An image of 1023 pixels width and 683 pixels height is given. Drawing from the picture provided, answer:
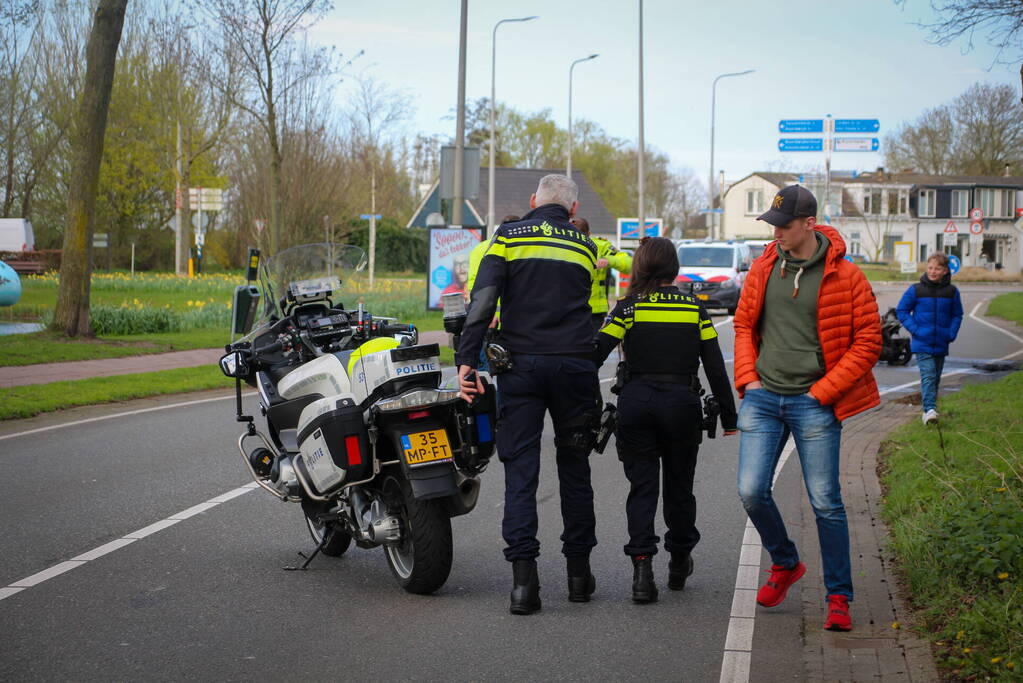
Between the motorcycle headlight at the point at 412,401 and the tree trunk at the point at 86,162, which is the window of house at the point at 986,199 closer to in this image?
the tree trunk at the point at 86,162

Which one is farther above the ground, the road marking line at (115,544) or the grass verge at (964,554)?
the grass verge at (964,554)

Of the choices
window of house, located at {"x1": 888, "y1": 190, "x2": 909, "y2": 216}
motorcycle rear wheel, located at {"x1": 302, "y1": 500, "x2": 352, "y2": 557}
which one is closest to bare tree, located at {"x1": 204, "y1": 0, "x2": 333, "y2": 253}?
motorcycle rear wheel, located at {"x1": 302, "y1": 500, "x2": 352, "y2": 557}

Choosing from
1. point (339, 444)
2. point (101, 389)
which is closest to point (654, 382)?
point (339, 444)

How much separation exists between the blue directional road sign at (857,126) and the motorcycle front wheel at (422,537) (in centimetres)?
2860

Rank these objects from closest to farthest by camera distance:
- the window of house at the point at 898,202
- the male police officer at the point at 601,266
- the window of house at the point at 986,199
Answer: the male police officer at the point at 601,266 → the window of house at the point at 986,199 → the window of house at the point at 898,202

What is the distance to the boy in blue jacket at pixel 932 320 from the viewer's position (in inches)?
447

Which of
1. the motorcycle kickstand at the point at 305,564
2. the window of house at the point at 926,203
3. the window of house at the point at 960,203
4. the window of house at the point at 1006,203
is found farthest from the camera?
the window of house at the point at 926,203

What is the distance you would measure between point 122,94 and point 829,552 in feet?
151

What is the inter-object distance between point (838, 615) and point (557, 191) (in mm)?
2325

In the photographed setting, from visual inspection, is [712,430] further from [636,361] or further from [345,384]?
[345,384]

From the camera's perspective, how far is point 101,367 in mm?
16969

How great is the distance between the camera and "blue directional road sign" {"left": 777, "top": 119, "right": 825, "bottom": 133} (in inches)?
1296

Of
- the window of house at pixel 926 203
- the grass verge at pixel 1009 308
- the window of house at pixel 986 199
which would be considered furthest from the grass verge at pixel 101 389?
the window of house at pixel 986 199

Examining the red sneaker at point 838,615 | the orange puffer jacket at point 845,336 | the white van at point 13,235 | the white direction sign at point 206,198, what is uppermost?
the white direction sign at point 206,198
